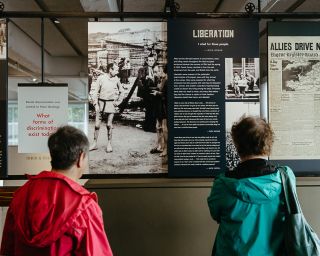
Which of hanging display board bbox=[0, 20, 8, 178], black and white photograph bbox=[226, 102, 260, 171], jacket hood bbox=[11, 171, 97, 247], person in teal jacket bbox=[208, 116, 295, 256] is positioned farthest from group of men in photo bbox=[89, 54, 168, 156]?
jacket hood bbox=[11, 171, 97, 247]

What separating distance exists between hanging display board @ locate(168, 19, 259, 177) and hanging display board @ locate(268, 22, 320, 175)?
0.14m

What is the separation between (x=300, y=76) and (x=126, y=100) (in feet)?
3.84

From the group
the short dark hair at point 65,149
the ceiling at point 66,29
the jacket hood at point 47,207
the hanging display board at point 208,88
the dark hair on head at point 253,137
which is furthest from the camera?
the ceiling at point 66,29

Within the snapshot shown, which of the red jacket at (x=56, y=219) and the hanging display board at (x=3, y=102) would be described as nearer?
the red jacket at (x=56, y=219)

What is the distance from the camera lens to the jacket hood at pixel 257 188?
1533mm

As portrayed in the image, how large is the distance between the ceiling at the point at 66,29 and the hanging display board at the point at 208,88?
1140 millimetres

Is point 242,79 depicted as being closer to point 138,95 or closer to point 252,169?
point 138,95

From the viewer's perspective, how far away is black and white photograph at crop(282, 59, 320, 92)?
8.09ft

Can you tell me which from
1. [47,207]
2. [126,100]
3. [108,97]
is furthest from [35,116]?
[47,207]

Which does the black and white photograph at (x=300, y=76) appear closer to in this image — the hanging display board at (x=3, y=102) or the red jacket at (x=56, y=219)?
the red jacket at (x=56, y=219)

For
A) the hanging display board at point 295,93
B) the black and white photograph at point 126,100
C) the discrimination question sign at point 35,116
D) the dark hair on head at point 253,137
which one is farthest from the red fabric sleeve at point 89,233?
the hanging display board at point 295,93

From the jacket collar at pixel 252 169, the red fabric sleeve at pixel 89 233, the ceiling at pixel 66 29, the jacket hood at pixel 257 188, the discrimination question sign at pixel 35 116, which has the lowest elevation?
the red fabric sleeve at pixel 89 233

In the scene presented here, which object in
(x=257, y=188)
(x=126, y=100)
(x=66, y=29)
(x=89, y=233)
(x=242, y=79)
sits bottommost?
(x=89, y=233)

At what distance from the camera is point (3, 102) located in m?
2.39
